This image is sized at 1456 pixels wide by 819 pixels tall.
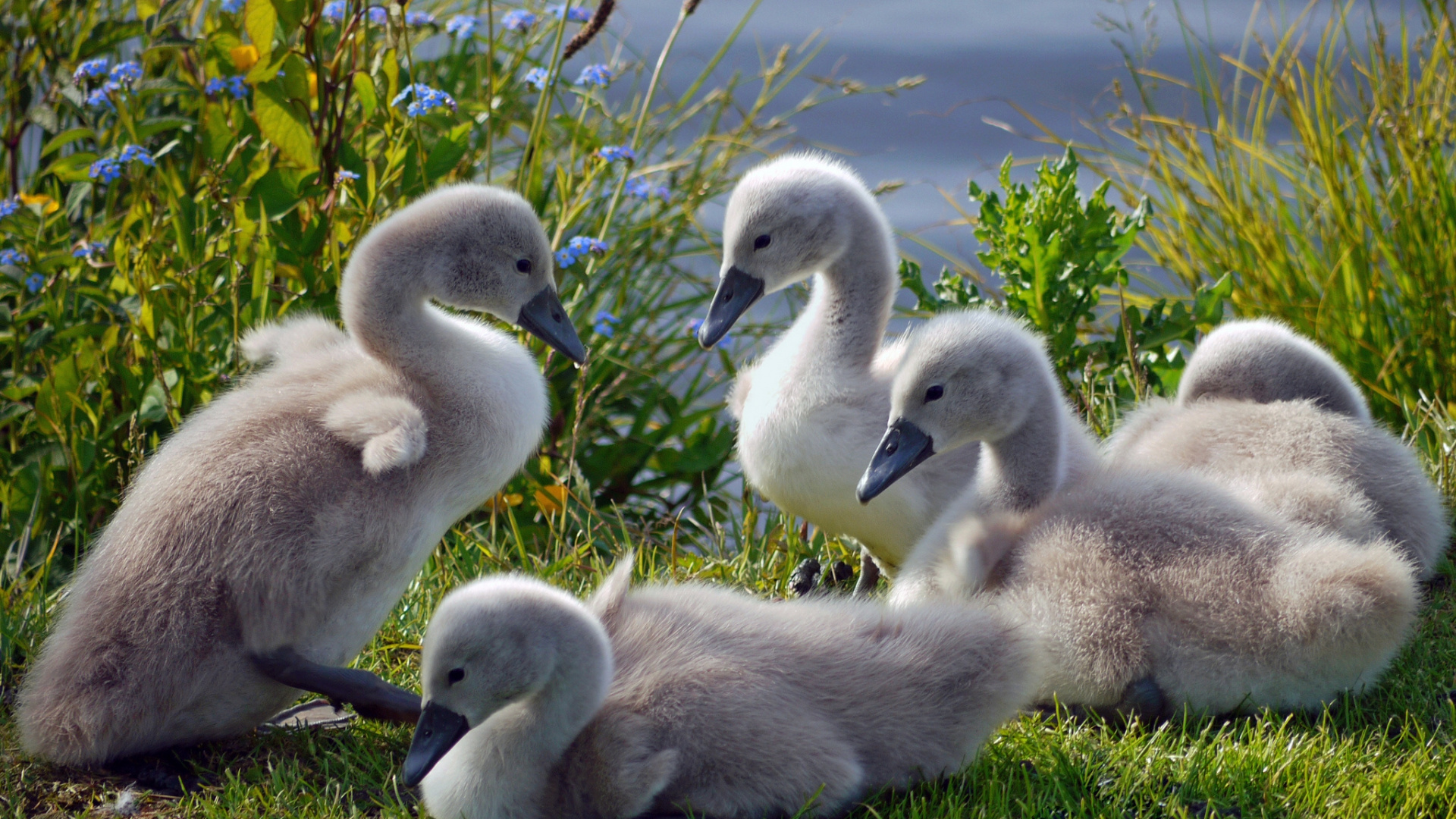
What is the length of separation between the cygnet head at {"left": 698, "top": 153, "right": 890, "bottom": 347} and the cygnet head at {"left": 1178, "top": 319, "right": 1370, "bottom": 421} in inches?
44.5

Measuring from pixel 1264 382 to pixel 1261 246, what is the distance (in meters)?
2.18

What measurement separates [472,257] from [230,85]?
6.24 ft

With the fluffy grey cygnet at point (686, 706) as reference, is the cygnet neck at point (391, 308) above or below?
above

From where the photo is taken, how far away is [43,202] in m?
4.98

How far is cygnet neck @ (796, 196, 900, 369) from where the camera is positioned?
4.00 meters

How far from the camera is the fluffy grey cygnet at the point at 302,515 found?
9.92 feet

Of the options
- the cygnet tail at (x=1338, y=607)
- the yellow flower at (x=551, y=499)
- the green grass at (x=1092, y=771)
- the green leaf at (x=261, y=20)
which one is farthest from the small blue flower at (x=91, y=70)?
the cygnet tail at (x=1338, y=607)

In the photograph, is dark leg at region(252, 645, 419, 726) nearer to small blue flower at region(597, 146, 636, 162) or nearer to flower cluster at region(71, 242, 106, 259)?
flower cluster at region(71, 242, 106, 259)

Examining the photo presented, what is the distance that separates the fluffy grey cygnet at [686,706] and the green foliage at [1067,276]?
226cm

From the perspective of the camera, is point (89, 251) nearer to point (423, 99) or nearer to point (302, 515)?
point (423, 99)

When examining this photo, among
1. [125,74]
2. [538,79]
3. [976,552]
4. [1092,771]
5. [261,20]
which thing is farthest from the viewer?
[538,79]

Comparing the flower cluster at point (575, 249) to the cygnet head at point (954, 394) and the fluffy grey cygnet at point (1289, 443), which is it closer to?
the cygnet head at point (954, 394)

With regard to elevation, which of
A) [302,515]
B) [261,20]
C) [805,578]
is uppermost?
[261,20]

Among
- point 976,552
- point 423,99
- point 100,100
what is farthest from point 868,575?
point 100,100
